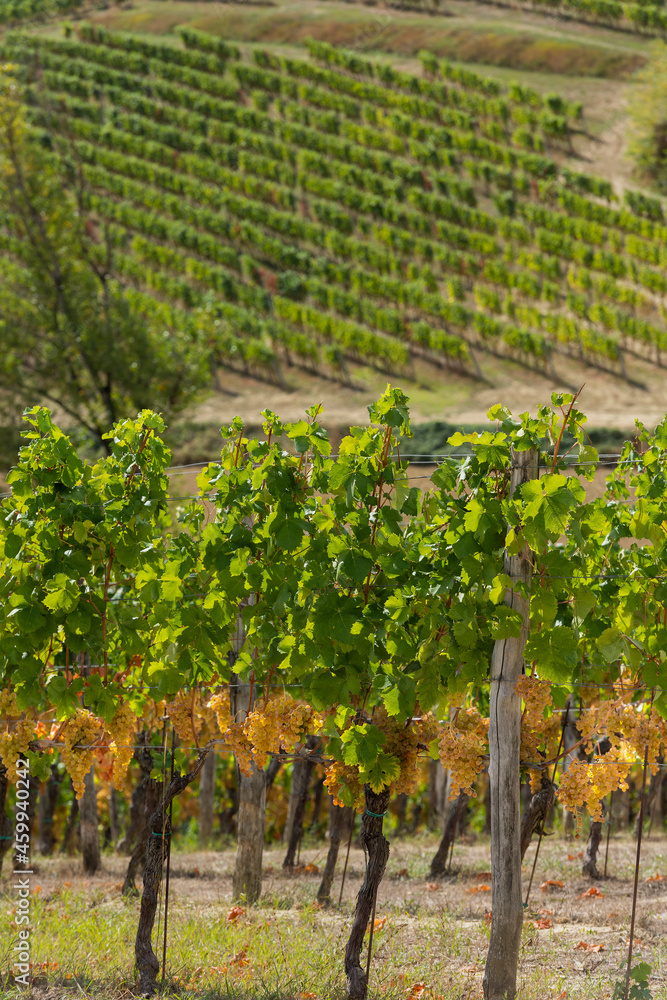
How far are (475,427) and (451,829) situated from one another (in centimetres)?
1560

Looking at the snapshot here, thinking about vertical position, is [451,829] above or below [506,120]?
below

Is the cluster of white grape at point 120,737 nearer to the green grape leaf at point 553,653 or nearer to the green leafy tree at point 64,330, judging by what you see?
the green grape leaf at point 553,653

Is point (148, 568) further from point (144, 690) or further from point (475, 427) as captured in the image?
point (475, 427)

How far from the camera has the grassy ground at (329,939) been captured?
491cm

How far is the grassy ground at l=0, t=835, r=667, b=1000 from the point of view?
4.91m

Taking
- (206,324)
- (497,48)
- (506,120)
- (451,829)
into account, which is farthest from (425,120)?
(451,829)

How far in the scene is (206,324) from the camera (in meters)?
24.9

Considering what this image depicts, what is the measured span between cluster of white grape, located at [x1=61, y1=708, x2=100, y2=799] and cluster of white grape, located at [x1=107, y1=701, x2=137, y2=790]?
4.7 inches

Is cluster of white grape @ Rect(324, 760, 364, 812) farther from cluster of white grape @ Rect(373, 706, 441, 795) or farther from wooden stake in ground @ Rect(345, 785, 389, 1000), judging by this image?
cluster of white grape @ Rect(373, 706, 441, 795)

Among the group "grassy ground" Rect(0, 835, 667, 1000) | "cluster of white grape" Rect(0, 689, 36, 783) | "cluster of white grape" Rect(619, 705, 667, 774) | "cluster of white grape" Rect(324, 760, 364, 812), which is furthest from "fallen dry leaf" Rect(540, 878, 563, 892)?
"cluster of white grape" Rect(0, 689, 36, 783)

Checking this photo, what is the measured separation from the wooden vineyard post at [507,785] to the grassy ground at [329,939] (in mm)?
327

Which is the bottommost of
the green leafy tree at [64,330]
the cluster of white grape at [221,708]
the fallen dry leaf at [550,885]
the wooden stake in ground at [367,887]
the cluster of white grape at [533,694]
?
the fallen dry leaf at [550,885]

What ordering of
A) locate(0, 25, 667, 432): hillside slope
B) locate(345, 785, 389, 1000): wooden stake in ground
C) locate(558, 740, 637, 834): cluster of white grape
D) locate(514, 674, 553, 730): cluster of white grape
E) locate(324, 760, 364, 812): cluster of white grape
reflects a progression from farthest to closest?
1. locate(0, 25, 667, 432): hillside slope
2. locate(324, 760, 364, 812): cluster of white grape
3. locate(345, 785, 389, 1000): wooden stake in ground
4. locate(558, 740, 637, 834): cluster of white grape
5. locate(514, 674, 553, 730): cluster of white grape

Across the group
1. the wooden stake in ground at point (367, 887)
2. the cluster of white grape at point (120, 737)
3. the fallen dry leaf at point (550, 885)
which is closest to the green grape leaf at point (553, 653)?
the wooden stake in ground at point (367, 887)
